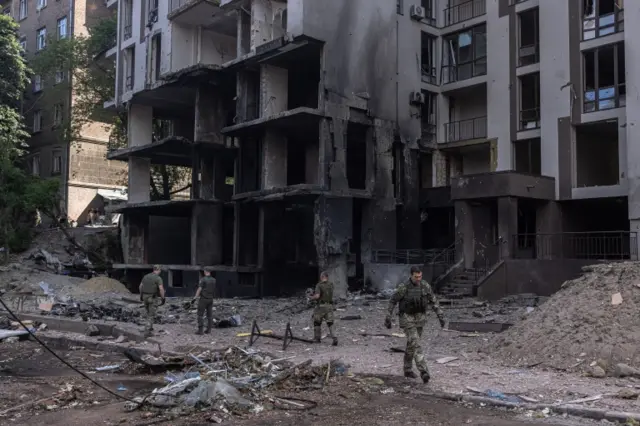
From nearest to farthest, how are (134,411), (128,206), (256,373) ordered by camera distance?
(134,411) → (256,373) → (128,206)

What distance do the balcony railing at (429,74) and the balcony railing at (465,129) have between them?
235 centimetres

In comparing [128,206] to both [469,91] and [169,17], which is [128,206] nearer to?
[169,17]

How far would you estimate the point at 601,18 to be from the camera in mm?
27219

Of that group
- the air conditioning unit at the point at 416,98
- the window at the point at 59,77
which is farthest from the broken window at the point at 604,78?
the window at the point at 59,77

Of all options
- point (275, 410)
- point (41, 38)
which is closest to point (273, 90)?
point (275, 410)

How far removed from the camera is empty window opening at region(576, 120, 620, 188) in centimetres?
2806

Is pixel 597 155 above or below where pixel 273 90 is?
below

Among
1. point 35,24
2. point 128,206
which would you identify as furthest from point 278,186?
point 35,24

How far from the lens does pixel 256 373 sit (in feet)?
35.2

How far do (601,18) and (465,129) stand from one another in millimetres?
8583

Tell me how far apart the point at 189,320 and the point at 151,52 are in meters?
21.1

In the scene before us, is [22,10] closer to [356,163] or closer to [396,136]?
[356,163]

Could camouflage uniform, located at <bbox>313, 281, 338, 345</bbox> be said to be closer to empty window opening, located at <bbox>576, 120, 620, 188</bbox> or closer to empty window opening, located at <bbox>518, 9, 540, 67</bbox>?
empty window opening, located at <bbox>576, 120, 620, 188</bbox>

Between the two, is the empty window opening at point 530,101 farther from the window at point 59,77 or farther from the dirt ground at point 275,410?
the window at point 59,77
